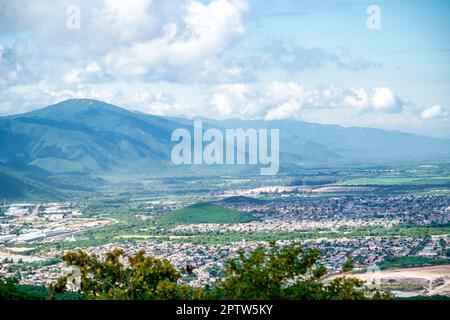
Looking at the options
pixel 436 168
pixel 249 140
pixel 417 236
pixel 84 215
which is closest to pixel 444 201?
pixel 417 236

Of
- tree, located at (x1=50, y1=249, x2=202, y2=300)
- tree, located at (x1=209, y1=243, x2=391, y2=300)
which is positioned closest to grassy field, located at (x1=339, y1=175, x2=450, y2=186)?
tree, located at (x1=209, y1=243, x2=391, y2=300)

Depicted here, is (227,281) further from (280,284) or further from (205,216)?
(205,216)

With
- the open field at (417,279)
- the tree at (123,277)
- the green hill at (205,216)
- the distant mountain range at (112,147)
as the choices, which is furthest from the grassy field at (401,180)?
the tree at (123,277)

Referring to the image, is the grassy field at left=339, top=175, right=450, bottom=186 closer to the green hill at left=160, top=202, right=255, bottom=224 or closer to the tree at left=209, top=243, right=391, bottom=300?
the green hill at left=160, top=202, right=255, bottom=224

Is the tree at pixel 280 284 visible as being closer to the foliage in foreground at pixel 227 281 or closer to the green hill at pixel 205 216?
the foliage in foreground at pixel 227 281

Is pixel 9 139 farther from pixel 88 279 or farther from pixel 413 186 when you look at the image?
pixel 88 279
